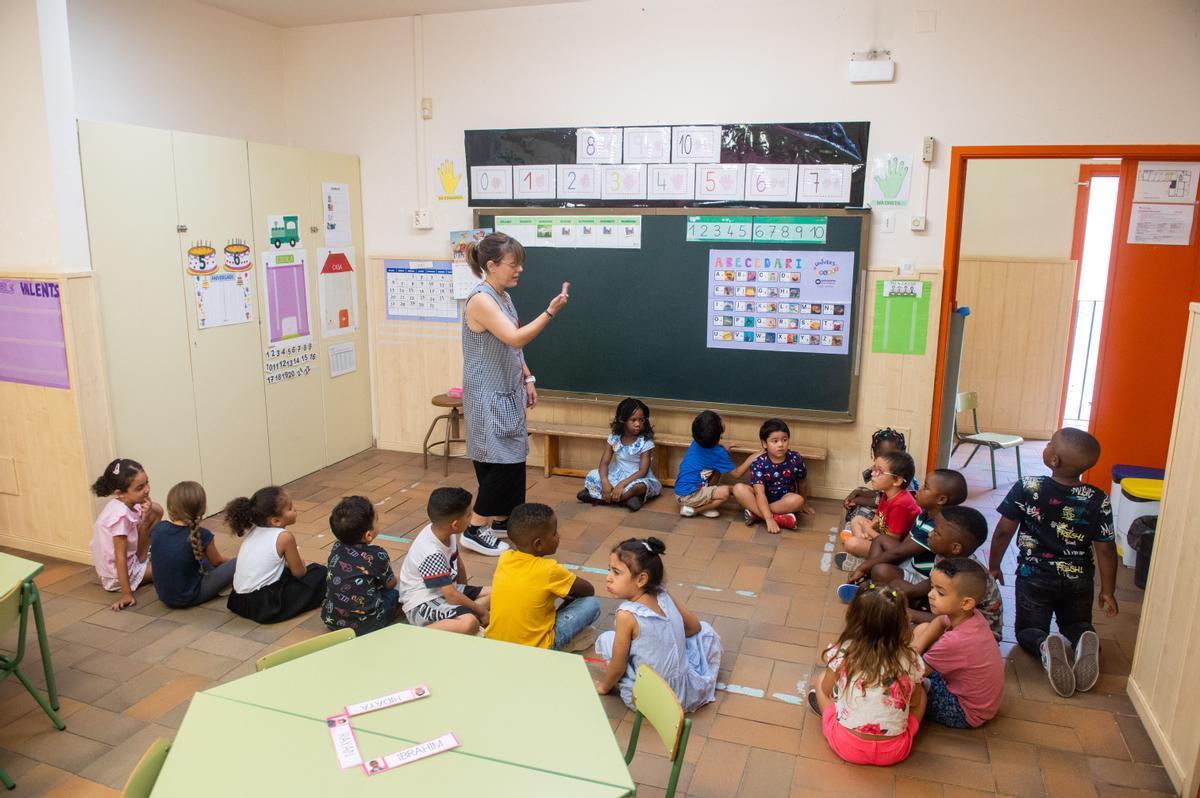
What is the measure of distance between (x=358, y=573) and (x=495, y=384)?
1.29 metres

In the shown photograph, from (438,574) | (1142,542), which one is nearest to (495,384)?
(438,574)

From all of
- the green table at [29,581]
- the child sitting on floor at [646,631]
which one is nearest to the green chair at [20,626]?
the green table at [29,581]

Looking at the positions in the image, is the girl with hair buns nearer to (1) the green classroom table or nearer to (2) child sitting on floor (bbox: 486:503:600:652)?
(2) child sitting on floor (bbox: 486:503:600:652)

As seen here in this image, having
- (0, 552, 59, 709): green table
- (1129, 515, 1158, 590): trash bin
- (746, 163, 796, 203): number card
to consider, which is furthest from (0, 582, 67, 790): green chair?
(1129, 515, 1158, 590): trash bin

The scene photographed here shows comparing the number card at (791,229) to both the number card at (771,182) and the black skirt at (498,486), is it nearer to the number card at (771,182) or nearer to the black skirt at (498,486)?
the number card at (771,182)

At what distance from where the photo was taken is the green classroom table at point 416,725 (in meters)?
1.85

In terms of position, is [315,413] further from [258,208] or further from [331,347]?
[258,208]

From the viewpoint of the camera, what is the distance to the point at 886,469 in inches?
154

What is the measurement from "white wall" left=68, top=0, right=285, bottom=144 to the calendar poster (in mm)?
1403

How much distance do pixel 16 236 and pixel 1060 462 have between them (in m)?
5.13

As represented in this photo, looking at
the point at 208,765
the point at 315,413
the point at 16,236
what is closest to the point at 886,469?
the point at 208,765

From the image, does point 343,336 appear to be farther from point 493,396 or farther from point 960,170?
point 960,170

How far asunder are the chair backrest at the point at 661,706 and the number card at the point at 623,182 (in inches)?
154

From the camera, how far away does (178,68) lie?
17.9 ft
